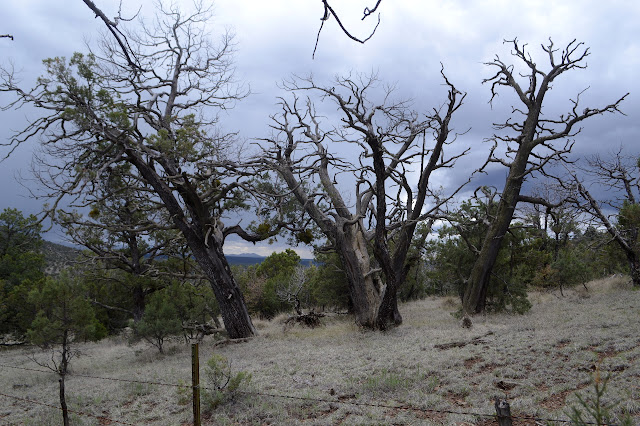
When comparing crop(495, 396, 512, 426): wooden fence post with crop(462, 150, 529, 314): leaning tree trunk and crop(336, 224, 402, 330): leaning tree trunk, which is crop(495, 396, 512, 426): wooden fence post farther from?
crop(462, 150, 529, 314): leaning tree trunk

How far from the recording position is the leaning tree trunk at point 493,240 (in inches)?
563

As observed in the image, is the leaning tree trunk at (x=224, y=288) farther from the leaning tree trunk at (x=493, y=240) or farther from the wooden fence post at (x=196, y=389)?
the wooden fence post at (x=196, y=389)

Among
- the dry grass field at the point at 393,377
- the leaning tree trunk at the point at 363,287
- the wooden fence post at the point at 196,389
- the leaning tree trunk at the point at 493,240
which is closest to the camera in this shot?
the wooden fence post at the point at 196,389

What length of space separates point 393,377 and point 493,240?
8.93m

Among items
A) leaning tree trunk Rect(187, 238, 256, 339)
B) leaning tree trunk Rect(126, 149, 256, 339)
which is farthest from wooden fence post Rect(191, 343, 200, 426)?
leaning tree trunk Rect(187, 238, 256, 339)

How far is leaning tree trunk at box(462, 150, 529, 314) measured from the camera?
1430 cm

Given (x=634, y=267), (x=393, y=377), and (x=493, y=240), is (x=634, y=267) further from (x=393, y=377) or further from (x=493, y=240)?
(x=393, y=377)

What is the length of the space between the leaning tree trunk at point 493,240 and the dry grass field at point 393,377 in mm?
2372

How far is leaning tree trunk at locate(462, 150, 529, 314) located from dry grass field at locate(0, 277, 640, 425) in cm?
237

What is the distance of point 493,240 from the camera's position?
46.8 feet

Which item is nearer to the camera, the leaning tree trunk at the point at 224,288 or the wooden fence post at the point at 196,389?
the wooden fence post at the point at 196,389

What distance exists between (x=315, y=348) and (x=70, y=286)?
20.8 ft

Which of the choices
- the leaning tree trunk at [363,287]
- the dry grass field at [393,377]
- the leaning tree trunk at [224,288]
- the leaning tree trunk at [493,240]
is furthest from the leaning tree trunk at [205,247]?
the leaning tree trunk at [493,240]

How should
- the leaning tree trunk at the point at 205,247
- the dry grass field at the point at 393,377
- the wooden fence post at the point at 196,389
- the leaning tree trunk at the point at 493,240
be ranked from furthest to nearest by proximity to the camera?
the leaning tree trunk at the point at 493,240 → the leaning tree trunk at the point at 205,247 → the dry grass field at the point at 393,377 → the wooden fence post at the point at 196,389
